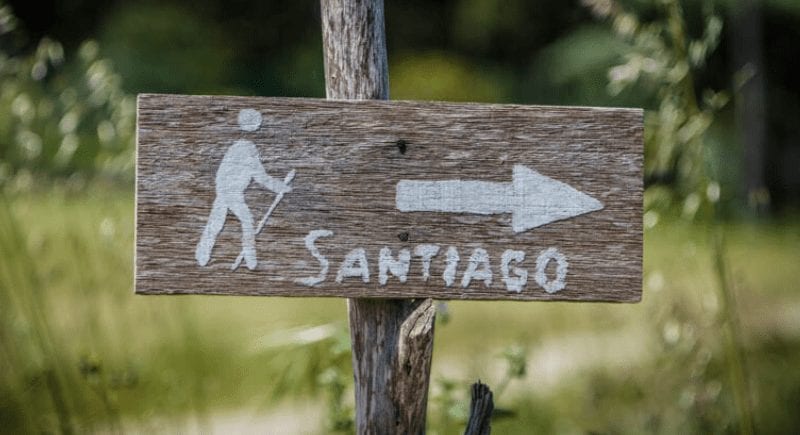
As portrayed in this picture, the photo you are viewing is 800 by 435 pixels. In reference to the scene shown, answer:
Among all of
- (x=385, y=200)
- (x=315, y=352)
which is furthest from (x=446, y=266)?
(x=315, y=352)

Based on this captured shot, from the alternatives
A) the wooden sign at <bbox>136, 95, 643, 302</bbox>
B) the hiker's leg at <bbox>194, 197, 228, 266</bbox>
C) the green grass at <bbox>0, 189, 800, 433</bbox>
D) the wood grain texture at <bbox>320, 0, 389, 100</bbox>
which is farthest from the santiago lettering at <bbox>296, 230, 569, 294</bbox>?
the green grass at <bbox>0, 189, 800, 433</bbox>

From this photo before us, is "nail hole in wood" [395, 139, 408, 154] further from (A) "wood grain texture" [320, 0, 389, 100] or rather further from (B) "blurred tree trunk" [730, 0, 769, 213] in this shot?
(B) "blurred tree trunk" [730, 0, 769, 213]

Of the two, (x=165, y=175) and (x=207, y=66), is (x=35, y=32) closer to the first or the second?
(x=207, y=66)

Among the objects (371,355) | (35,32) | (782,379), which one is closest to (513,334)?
(782,379)

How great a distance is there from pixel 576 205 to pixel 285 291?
0.44 metres

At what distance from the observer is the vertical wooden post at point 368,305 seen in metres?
1.46

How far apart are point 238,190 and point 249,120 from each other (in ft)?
0.33

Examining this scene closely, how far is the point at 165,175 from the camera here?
1374 mm

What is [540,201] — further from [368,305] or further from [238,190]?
[238,190]

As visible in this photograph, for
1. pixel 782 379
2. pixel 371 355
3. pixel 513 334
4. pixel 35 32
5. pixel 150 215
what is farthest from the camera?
pixel 35 32

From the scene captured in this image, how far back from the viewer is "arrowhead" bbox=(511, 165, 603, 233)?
1.42m

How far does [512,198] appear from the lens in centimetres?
142

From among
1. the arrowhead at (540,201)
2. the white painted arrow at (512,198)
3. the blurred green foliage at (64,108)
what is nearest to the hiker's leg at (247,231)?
the white painted arrow at (512,198)

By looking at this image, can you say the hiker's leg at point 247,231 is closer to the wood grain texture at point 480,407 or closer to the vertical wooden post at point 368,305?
the vertical wooden post at point 368,305
